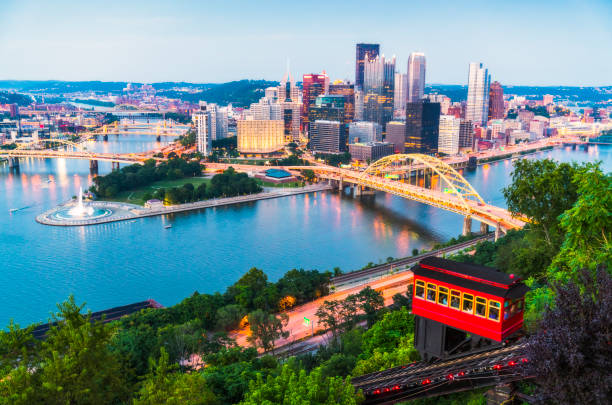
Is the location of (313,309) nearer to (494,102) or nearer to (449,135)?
(449,135)

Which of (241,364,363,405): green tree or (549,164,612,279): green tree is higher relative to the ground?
(549,164,612,279): green tree

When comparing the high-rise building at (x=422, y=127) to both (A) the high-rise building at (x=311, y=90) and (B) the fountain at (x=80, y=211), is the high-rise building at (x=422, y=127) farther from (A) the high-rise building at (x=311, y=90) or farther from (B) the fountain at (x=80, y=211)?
(B) the fountain at (x=80, y=211)

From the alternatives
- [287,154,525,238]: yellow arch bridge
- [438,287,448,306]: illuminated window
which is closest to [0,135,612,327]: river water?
[287,154,525,238]: yellow arch bridge

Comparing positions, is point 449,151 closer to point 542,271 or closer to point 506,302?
point 542,271

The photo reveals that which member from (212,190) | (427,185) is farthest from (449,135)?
(212,190)

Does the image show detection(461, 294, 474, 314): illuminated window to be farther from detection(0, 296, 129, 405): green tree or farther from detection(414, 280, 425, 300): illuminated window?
detection(0, 296, 129, 405): green tree

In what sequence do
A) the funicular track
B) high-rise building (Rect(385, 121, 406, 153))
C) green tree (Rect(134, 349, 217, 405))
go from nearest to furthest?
green tree (Rect(134, 349, 217, 405))
the funicular track
high-rise building (Rect(385, 121, 406, 153))
